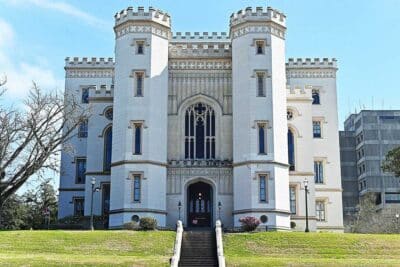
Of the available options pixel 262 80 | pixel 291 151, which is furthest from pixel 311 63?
pixel 262 80

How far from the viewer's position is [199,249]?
32.5m

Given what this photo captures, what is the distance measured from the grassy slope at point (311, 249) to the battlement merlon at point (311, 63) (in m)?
20.9

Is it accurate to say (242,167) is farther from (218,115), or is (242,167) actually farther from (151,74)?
(151,74)

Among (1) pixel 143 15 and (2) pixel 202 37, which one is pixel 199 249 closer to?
(1) pixel 143 15

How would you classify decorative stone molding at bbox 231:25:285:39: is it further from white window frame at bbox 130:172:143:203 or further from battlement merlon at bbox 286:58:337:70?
white window frame at bbox 130:172:143:203

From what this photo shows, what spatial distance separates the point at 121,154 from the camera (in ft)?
138

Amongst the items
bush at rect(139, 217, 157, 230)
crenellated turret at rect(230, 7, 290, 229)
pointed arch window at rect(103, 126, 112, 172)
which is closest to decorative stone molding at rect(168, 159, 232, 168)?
crenellated turret at rect(230, 7, 290, 229)

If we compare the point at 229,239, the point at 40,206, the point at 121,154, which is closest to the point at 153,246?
the point at 229,239

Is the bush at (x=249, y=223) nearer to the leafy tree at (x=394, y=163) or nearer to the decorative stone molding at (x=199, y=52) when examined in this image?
the leafy tree at (x=394, y=163)

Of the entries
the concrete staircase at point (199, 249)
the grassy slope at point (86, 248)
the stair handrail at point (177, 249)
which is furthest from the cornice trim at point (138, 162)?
the concrete staircase at point (199, 249)

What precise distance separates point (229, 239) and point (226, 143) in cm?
1056

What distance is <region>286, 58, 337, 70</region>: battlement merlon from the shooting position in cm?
5275

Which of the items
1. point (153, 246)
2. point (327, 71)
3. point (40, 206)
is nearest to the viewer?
point (153, 246)

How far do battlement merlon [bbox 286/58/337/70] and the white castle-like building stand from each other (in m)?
5.93
